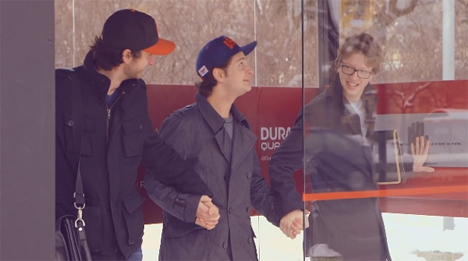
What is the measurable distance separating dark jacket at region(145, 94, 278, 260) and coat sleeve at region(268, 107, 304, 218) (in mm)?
79

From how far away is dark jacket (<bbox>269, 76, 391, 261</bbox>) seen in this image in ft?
9.73

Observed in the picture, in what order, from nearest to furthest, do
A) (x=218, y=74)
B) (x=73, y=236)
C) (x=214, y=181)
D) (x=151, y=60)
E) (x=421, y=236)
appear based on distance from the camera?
1. (x=73, y=236)
2. (x=421, y=236)
3. (x=151, y=60)
4. (x=214, y=181)
5. (x=218, y=74)

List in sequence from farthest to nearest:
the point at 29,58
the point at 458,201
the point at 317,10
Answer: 1. the point at 458,201
2. the point at 317,10
3. the point at 29,58

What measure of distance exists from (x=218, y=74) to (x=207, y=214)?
0.67 meters

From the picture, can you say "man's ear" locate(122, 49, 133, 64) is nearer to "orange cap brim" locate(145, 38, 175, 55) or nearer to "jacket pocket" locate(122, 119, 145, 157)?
"orange cap brim" locate(145, 38, 175, 55)

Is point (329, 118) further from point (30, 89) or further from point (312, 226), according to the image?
point (30, 89)

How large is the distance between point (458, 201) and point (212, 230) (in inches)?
41.8

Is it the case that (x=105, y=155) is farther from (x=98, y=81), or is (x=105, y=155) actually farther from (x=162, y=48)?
(x=162, y=48)

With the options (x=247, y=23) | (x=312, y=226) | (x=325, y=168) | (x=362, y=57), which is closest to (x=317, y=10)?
(x=362, y=57)

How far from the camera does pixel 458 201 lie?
10.5 feet

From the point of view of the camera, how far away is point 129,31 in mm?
3449

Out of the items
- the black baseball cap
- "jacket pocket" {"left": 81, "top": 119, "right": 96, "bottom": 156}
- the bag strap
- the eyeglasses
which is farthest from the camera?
the black baseball cap

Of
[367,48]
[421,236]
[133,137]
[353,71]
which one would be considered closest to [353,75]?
[353,71]

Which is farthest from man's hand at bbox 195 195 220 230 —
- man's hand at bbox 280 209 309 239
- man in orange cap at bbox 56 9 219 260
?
man's hand at bbox 280 209 309 239
